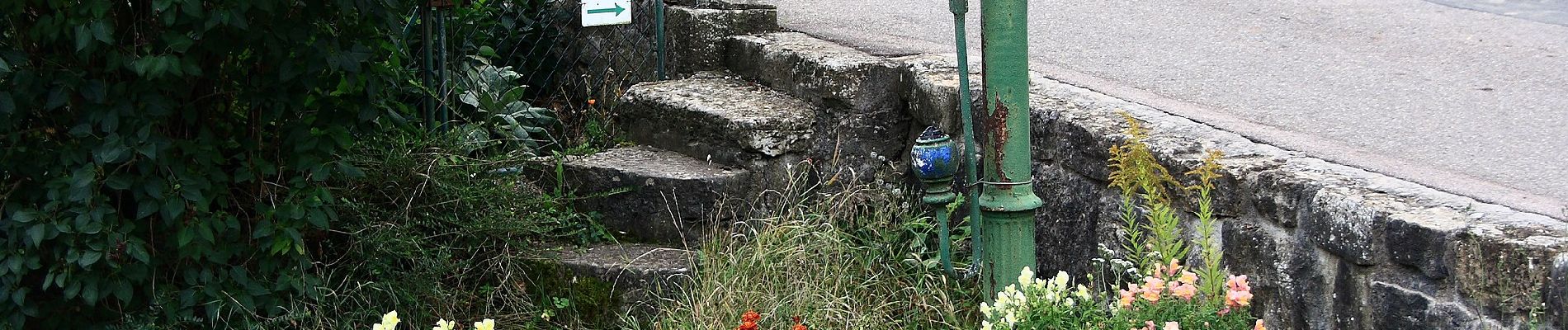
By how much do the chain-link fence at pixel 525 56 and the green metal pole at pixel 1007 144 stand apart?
201cm

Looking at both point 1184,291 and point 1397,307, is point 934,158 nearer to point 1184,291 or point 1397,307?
point 1184,291

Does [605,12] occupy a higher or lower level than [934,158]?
higher

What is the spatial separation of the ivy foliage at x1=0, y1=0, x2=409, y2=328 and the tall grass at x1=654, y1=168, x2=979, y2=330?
0.96 metres

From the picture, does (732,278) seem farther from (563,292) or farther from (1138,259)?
(1138,259)

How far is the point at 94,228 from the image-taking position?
120 inches

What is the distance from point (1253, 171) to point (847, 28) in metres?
2.57

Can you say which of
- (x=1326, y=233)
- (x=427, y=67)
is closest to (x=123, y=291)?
(x=427, y=67)

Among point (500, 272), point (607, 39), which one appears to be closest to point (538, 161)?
point (500, 272)

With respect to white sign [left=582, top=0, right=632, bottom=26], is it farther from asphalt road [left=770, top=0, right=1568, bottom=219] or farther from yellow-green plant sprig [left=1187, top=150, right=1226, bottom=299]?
yellow-green plant sprig [left=1187, top=150, right=1226, bottom=299]

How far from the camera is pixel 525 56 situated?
525 cm

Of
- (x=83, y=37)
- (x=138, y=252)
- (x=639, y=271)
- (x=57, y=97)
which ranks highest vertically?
(x=83, y=37)

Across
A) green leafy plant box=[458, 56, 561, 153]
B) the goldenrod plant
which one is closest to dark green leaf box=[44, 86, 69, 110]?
green leafy plant box=[458, 56, 561, 153]

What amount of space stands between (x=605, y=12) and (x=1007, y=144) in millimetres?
2162

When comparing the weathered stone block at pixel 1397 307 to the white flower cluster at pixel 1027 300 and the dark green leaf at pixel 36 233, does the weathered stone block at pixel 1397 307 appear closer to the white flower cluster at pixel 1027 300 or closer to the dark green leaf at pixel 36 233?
the white flower cluster at pixel 1027 300
